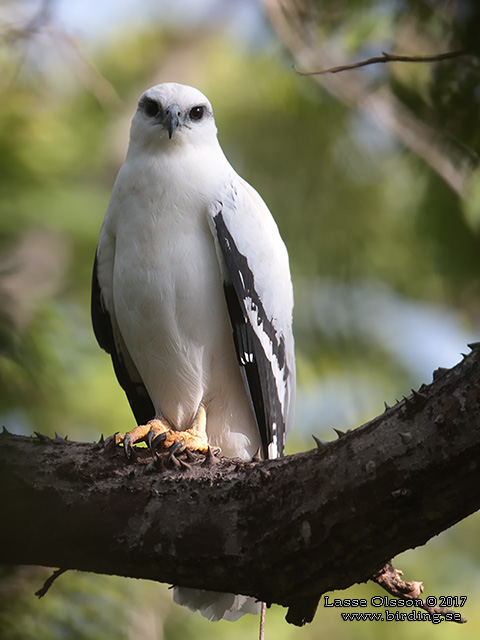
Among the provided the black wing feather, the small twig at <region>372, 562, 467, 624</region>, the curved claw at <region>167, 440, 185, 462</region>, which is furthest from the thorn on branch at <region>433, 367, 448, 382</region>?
the black wing feather

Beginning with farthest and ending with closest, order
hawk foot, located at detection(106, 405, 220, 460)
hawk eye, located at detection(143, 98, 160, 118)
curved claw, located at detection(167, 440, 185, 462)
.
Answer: hawk eye, located at detection(143, 98, 160, 118)
hawk foot, located at detection(106, 405, 220, 460)
curved claw, located at detection(167, 440, 185, 462)

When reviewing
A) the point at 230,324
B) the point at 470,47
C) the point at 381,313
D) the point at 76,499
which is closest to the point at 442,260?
the point at 230,324

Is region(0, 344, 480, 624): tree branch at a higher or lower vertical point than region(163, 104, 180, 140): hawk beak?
lower

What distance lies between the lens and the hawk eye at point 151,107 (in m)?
5.38

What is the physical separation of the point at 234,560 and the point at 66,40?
4479 millimetres

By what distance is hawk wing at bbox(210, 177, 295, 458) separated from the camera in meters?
4.96

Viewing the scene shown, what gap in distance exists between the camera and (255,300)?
199 inches

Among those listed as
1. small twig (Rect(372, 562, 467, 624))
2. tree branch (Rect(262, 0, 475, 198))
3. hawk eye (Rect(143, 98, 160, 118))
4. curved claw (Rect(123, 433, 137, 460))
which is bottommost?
small twig (Rect(372, 562, 467, 624))

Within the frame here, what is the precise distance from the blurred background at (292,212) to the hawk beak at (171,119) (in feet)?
3.47

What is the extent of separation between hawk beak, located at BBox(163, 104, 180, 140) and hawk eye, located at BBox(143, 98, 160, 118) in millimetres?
133

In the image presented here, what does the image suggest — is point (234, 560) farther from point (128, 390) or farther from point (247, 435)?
point (128, 390)

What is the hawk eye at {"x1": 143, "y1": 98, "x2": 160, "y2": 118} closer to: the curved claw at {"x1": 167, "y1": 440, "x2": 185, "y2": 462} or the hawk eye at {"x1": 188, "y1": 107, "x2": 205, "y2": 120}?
the hawk eye at {"x1": 188, "y1": 107, "x2": 205, "y2": 120}

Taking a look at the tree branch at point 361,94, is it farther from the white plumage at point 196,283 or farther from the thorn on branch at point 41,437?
the thorn on branch at point 41,437

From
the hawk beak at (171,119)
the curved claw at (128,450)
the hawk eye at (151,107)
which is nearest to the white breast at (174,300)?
the hawk beak at (171,119)
